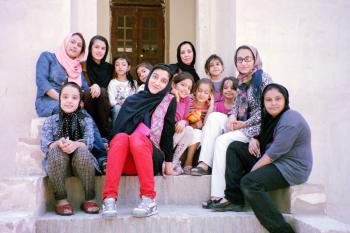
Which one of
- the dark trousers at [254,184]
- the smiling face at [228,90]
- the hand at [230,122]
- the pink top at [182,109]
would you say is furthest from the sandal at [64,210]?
the smiling face at [228,90]

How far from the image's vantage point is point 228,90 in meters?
4.29

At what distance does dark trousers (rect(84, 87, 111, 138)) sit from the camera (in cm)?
413

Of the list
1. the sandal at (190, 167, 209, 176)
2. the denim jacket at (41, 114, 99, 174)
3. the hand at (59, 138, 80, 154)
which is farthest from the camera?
the sandal at (190, 167, 209, 176)

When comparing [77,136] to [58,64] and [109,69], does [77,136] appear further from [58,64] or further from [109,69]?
[109,69]

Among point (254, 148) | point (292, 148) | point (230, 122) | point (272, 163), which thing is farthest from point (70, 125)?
point (292, 148)

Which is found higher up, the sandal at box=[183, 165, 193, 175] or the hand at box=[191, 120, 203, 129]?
Answer: the hand at box=[191, 120, 203, 129]

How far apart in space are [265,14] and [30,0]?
261 cm

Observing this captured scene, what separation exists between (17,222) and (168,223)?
3.38 feet

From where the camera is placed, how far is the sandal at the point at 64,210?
3.10 m

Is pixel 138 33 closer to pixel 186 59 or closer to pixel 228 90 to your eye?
pixel 186 59

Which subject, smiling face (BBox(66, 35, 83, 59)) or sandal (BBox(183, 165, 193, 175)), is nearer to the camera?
Result: sandal (BBox(183, 165, 193, 175))

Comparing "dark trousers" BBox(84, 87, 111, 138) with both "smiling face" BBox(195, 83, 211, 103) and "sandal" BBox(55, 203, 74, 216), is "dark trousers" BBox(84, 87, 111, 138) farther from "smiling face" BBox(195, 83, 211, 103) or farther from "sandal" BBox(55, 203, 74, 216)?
"sandal" BBox(55, 203, 74, 216)

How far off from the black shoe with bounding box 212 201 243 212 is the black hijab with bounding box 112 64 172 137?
33.7 inches

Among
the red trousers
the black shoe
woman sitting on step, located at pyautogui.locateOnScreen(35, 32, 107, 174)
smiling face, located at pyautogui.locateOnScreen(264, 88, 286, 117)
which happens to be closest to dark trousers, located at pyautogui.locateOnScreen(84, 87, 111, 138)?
woman sitting on step, located at pyautogui.locateOnScreen(35, 32, 107, 174)
